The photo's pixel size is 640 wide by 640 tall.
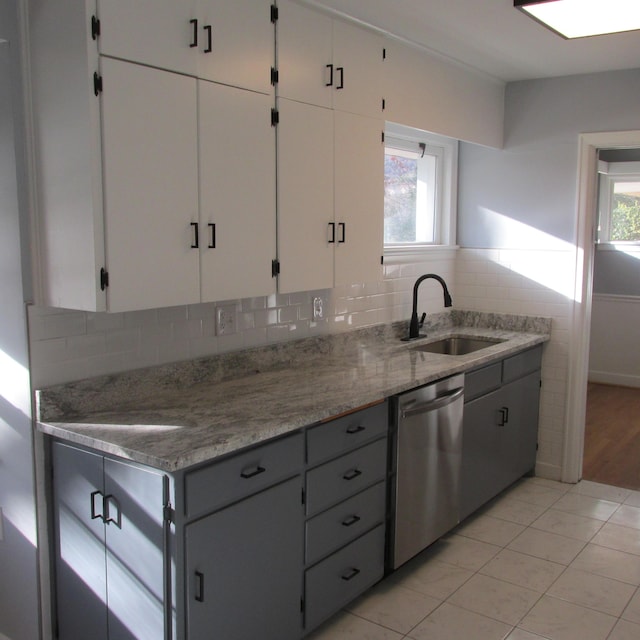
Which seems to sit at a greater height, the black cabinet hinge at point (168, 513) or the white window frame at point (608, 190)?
the white window frame at point (608, 190)

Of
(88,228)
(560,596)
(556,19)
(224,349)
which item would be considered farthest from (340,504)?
(556,19)

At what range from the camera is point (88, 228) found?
2.12 meters

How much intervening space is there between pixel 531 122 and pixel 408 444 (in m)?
2.38

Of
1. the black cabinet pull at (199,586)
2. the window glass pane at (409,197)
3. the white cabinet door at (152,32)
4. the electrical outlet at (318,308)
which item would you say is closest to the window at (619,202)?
the window glass pane at (409,197)

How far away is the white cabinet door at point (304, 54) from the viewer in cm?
274

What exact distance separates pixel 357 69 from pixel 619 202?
16.1ft

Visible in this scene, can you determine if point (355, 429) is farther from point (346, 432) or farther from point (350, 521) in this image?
point (350, 521)

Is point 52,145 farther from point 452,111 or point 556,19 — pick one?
point 452,111

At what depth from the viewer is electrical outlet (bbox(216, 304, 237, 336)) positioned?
Result: 9.71 ft

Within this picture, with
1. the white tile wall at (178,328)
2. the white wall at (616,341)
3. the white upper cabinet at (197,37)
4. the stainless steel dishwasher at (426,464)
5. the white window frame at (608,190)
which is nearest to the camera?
the white upper cabinet at (197,37)

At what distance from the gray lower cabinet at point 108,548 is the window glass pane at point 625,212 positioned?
634cm

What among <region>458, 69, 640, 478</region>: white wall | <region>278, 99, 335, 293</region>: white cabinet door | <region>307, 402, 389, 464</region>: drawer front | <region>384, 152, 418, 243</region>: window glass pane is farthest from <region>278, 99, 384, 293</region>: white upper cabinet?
<region>458, 69, 640, 478</region>: white wall

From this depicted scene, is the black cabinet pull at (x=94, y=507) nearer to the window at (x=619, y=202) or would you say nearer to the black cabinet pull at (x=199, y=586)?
the black cabinet pull at (x=199, y=586)

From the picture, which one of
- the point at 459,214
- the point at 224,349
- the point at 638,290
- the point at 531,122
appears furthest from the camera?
the point at 638,290
